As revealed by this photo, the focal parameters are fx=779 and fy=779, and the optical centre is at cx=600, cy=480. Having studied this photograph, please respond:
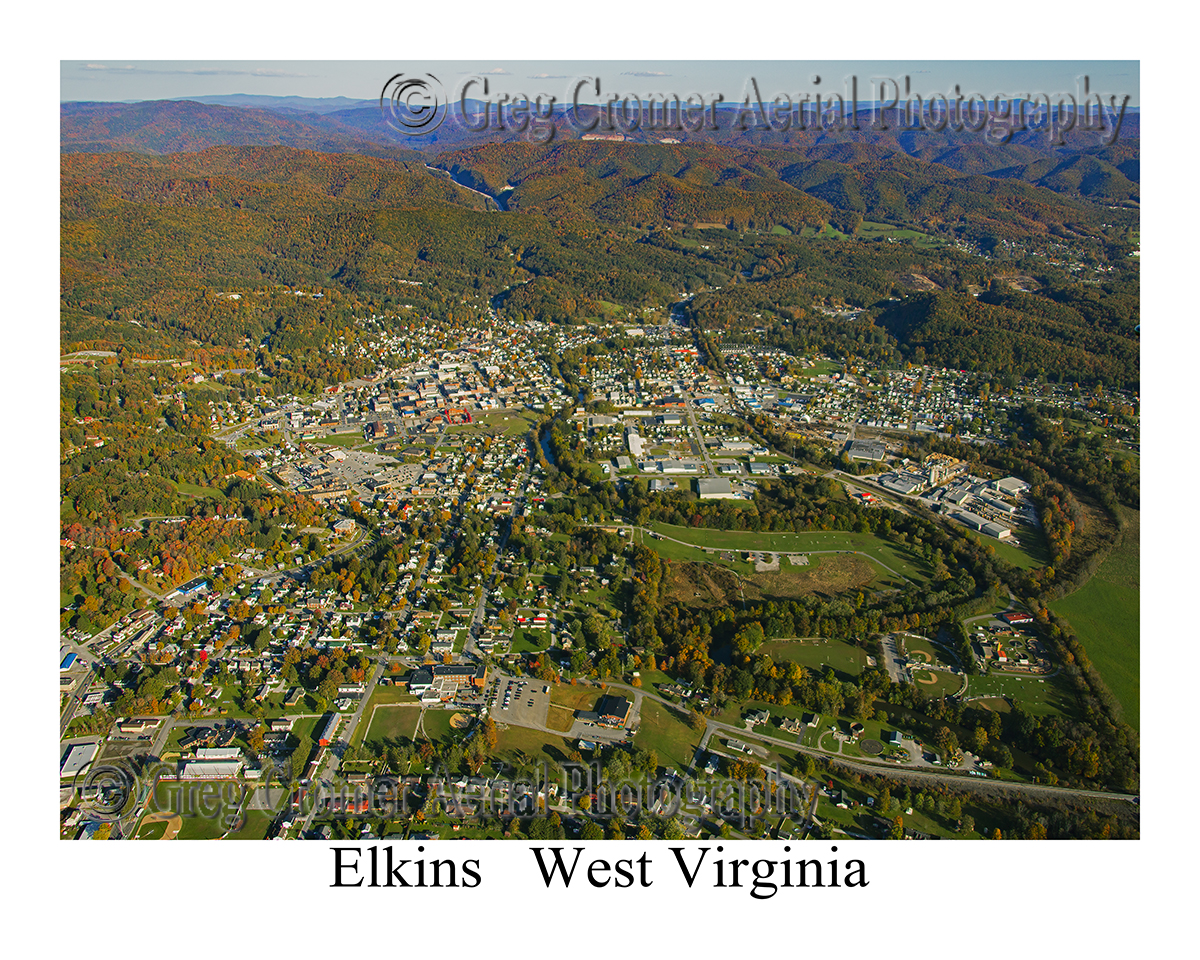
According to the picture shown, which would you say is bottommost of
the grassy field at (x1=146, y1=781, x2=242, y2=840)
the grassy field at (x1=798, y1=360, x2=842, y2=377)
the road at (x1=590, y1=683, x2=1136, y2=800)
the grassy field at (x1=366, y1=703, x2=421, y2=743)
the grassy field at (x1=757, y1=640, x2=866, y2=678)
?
the grassy field at (x1=146, y1=781, x2=242, y2=840)

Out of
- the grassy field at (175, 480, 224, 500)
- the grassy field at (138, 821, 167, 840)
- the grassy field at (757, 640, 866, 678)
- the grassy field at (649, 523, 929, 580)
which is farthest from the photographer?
the grassy field at (175, 480, 224, 500)

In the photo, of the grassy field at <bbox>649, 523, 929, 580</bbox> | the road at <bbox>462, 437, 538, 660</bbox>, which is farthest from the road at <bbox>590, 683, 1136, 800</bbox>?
the grassy field at <bbox>649, 523, 929, 580</bbox>

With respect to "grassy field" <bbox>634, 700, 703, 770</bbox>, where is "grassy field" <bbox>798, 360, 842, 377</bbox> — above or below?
above

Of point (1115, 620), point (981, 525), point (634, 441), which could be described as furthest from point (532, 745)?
point (981, 525)

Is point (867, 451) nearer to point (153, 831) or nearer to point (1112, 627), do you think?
point (1112, 627)

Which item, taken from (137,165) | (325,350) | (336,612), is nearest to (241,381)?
(325,350)

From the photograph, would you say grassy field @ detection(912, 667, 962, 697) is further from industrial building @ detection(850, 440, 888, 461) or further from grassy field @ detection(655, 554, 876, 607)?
industrial building @ detection(850, 440, 888, 461)
